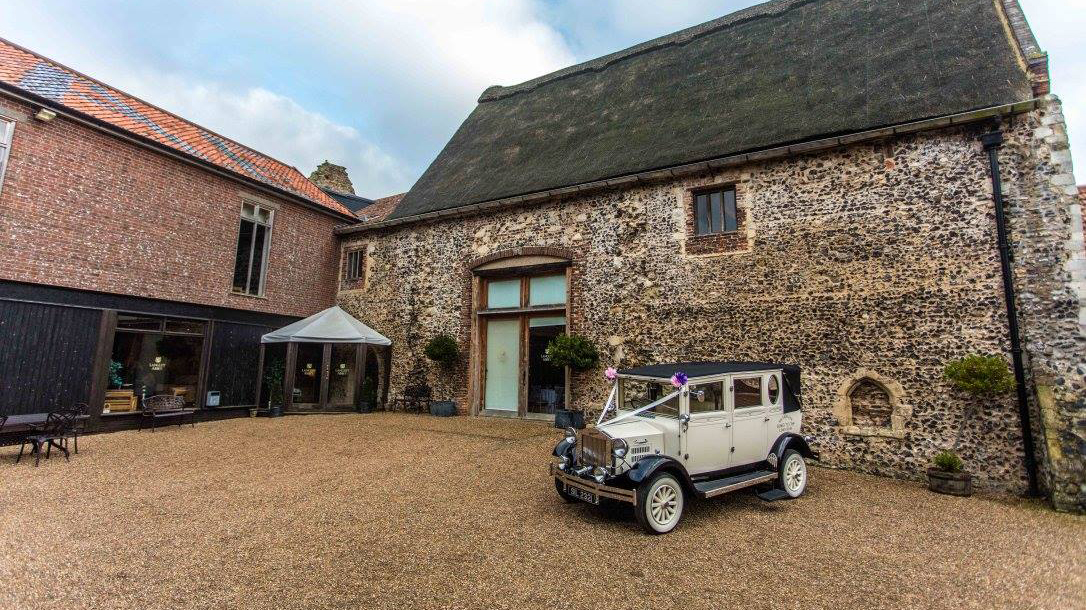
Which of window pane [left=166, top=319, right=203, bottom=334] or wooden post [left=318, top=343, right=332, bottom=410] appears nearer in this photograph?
window pane [left=166, top=319, right=203, bottom=334]

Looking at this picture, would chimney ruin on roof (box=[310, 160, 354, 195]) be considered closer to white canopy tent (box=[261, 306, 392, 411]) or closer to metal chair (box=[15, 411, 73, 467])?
white canopy tent (box=[261, 306, 392, 411])

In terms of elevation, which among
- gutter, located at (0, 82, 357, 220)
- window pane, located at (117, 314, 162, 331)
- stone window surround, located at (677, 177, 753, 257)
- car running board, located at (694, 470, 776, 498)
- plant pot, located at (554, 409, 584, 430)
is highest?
gutter, located at (0, 82, 357, 220)

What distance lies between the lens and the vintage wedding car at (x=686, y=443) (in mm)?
4559

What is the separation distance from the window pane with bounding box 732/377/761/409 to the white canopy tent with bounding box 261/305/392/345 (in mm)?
9502

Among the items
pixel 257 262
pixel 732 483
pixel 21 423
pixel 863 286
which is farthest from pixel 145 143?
pixel 863 286

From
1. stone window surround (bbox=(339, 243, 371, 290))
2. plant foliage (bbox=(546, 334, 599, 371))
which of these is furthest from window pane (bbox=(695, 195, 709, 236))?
stone window surround (bbox=(339, 243, 371, 290))

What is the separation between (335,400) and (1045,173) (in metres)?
15.5

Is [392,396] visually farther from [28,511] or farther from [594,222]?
[28,511]

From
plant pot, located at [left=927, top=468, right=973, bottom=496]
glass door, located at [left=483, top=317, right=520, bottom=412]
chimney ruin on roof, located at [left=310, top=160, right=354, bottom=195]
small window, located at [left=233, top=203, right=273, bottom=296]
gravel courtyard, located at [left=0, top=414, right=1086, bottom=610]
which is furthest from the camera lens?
chimney ruin on roof, located at [left=310, top=160, right=354, bottom=195]

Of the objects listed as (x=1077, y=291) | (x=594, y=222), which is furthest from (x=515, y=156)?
(x=1077, y=291)

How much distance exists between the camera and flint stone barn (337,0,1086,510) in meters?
6.43

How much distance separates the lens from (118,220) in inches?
384

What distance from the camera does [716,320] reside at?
28.4 ft

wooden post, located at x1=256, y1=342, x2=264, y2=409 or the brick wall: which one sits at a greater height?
the brick wall
